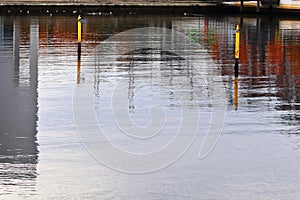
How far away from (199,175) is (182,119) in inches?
250

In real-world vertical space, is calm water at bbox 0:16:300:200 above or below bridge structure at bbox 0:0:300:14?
below

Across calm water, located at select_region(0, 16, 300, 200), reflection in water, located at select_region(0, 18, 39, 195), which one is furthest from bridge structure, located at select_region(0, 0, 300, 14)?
reflection in water, located at select_region(0, 18, 39, 195)

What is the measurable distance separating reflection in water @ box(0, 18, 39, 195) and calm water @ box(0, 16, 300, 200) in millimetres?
27

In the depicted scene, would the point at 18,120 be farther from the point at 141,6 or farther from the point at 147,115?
the point at 141,6

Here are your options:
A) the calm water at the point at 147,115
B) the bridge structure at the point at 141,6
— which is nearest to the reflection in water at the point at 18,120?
the calm water at the point at 147,115

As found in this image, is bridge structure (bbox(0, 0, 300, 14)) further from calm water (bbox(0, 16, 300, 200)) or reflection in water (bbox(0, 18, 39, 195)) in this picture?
reflection in water (bbox(0, 18, 39, 195))

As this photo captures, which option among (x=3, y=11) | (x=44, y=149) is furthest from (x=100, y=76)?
Answer: (x=3, y=11)

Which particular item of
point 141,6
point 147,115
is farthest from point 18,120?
point 141,6

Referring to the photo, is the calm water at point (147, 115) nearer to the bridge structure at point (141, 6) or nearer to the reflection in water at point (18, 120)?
the reflection in water at point (18, 120)

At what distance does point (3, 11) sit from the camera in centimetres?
8219

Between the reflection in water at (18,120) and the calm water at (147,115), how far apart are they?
0.09 feet

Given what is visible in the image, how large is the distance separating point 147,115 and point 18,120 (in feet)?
10.3

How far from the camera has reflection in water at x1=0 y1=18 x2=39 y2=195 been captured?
599 inches

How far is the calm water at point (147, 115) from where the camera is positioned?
14.6 meters
